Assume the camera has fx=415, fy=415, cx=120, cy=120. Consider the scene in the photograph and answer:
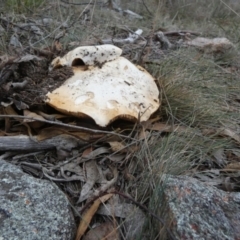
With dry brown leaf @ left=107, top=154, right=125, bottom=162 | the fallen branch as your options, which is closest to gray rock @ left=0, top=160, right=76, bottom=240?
dry brown leaf @ left=107, top=154, right=125, bottom=162

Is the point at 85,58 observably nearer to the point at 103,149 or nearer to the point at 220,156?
the point at 103,149

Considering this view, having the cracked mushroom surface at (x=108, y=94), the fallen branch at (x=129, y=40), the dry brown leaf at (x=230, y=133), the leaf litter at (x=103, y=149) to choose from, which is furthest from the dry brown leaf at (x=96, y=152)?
the fallen branch at (x=129, y=40)

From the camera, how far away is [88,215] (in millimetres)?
1329

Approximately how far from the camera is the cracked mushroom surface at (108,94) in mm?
1539

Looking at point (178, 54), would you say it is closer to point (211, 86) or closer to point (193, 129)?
point (211, 86)

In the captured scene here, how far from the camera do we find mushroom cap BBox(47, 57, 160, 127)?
1.54 metres

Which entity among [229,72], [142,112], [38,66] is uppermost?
[142,112]

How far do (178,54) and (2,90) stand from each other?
1.25 m

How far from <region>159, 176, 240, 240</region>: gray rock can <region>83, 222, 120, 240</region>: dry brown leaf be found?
0.16 meters

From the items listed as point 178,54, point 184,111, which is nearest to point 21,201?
point 184,111

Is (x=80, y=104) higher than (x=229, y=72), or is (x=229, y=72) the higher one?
(x=80, y=104)

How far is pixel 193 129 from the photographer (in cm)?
175

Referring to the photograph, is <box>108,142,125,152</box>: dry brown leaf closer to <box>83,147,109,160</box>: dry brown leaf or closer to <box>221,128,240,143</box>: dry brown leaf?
<box>83,147,109,160</box>: dry brown leaf

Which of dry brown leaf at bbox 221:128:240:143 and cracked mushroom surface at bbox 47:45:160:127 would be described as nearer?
cracked mushroom surface at bbox 47:45:160:127
